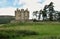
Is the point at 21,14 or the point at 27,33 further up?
the point at 21,14

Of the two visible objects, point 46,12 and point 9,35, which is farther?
point 46,12

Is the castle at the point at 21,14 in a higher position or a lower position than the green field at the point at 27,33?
higher

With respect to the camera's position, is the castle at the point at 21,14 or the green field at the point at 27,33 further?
the castle at the point at 21,14

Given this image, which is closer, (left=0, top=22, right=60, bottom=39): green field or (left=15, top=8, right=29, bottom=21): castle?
(left=0, top=22, right=60, bottom=39): green field

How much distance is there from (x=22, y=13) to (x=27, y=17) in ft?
20.6

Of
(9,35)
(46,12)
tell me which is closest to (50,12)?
(46,12)

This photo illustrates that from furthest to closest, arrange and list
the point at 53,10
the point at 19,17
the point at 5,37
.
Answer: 1. the point at 19,17
2. the point at 53,10
3. the point at 5,37

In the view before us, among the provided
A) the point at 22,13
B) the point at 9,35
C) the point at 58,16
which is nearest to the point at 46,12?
the point at 58,16

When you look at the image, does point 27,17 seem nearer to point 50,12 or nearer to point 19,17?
point 19,17

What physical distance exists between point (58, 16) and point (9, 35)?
63.3m

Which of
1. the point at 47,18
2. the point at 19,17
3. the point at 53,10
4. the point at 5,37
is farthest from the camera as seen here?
the point at 19,17

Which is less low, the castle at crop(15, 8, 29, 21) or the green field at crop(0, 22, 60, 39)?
the castle at crop(15, 8, 29, 21)

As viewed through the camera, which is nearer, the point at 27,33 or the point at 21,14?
the point at 27,33

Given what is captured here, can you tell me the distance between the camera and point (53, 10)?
302 feet
